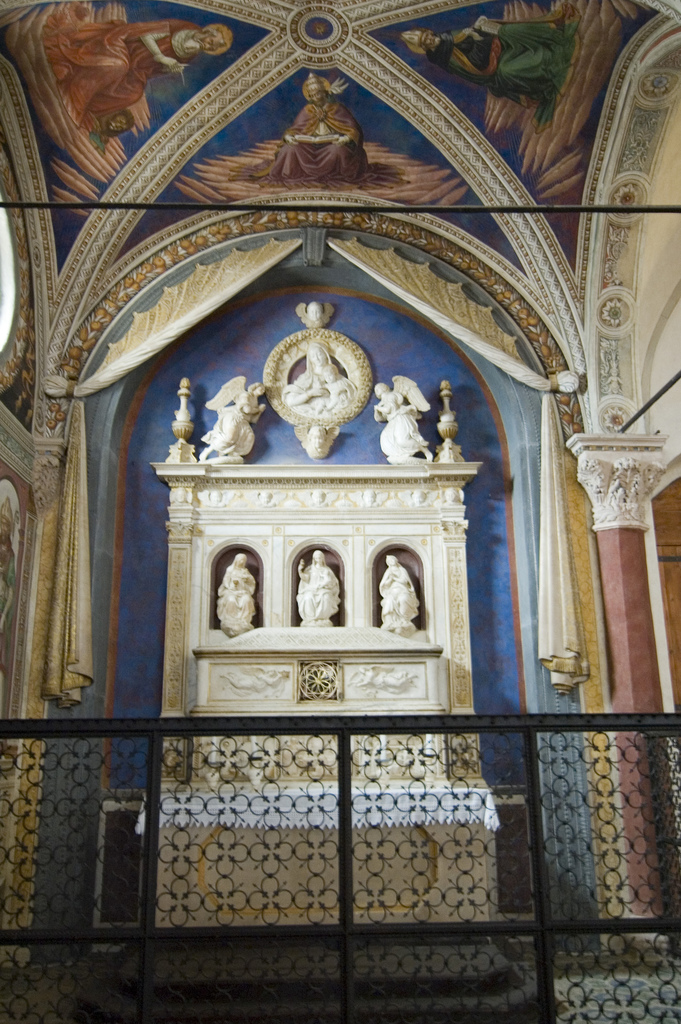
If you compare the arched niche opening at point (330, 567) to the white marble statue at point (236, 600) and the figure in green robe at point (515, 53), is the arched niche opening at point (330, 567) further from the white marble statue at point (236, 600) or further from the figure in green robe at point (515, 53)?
the figure in green robe at point (515, 53)

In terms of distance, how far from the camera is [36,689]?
26.9ft

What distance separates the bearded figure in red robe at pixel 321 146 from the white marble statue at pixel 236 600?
3.63 meters

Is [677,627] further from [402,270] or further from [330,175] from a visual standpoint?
[330,175]

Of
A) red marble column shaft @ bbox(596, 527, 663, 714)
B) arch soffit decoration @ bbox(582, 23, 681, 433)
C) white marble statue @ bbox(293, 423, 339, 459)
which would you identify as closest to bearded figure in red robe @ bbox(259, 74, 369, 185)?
arch soffit decoration @ bbox(582, 23, 681, 433)

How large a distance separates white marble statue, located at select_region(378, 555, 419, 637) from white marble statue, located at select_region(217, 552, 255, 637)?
4.12 ft

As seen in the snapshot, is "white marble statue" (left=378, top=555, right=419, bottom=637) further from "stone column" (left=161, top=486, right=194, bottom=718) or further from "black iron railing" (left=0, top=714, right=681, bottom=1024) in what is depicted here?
"stone column" (left=161, top=486, right=194, bottom=718)

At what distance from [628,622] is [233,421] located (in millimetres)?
4181

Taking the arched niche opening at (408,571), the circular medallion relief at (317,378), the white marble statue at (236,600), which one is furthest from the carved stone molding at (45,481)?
the arched niche opening at (408,571)

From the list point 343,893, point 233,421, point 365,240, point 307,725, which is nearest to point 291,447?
point 233,421

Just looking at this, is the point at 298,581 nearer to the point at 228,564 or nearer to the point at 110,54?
the point at 228,564

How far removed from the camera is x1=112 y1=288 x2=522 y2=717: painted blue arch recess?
914cm

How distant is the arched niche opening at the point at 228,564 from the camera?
9219 mm

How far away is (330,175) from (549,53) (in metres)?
2.22

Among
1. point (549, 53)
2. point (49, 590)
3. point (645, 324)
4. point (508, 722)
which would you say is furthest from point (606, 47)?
point (49, 590)
